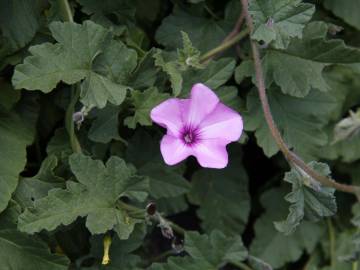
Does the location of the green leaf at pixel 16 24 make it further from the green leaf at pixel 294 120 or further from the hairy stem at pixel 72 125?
the green leaf at pixel 294 120

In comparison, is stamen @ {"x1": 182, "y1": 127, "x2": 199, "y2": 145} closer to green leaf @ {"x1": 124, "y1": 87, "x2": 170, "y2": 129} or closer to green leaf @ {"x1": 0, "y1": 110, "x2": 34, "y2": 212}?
green leaf @ {"x1": 124, "y1": 87, "x2": 170, "y2": 129}

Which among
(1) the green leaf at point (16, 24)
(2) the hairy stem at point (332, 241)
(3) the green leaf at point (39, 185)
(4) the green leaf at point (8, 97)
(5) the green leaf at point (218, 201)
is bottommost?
(2) the hairy stem at point (332, 241)

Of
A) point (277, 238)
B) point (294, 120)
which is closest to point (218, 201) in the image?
point (277, 238)

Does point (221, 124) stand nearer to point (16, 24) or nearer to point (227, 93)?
point (227, 93)

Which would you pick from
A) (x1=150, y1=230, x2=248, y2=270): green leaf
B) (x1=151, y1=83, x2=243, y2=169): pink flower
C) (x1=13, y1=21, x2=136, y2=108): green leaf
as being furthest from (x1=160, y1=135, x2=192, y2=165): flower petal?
(x1=150, y1=230, x2=248, y2=270): green leaf

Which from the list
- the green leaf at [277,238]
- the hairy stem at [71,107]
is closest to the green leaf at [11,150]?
the hairy stem at [71,107]

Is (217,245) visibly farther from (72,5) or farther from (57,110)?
(72,5)
